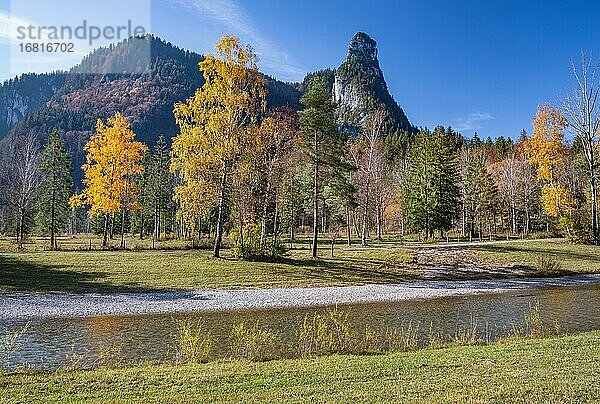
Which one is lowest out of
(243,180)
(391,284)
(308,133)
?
(391,284)

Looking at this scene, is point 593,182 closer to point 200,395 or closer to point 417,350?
point 417,350

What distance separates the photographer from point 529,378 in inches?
289

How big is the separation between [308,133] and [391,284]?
1149cm

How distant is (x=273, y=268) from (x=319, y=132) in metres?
9.92

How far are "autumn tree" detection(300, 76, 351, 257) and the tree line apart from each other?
0.07 m

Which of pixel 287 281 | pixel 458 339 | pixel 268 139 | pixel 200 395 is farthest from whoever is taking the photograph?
pixel 268 139

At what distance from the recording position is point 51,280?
850 inches

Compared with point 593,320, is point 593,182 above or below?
above

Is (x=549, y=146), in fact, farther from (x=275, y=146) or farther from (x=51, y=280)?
(x=51, y=280)

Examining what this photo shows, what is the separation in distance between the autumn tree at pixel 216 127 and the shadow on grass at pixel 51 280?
18.6ft

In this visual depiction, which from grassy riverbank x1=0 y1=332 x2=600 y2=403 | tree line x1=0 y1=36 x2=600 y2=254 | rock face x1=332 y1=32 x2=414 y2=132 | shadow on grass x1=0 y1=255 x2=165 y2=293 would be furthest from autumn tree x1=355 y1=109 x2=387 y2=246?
rock face x1=332 y1=32 x2=414 y2=132

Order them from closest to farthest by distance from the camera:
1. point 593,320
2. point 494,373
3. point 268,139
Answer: point 494,373
point 593,320
point 268,139

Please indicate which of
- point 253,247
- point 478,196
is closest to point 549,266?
point 253,247

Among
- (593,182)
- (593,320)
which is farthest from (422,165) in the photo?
(593,320)
